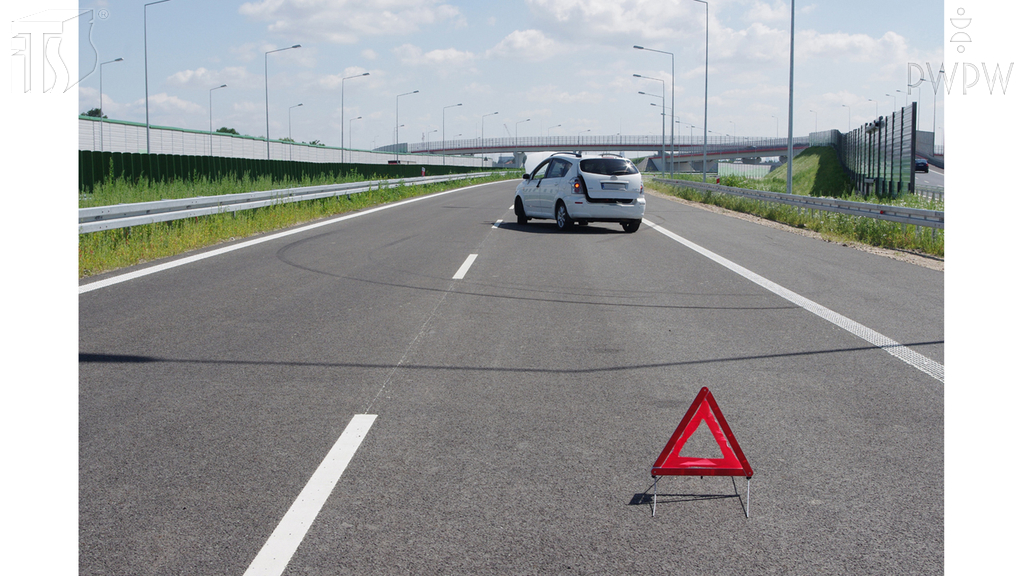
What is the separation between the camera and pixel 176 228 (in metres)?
15.1

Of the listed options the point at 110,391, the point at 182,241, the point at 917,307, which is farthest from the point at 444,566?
the point at 182,241

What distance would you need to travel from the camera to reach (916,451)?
4.53m

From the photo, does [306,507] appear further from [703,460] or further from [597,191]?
[597,191]

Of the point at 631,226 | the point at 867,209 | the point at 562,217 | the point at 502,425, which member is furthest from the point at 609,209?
the point at 502,425

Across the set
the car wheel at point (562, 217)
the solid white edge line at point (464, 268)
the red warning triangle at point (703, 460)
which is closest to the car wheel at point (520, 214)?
the car wheel at point (562, 217)

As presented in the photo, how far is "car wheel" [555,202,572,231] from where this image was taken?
19.1 meters

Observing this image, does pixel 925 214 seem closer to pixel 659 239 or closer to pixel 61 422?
pixel 659 239

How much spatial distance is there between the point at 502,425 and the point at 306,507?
147cm

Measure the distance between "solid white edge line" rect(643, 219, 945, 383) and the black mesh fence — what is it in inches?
730

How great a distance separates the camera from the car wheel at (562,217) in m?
19.1

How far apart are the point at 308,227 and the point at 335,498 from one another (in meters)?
15.8

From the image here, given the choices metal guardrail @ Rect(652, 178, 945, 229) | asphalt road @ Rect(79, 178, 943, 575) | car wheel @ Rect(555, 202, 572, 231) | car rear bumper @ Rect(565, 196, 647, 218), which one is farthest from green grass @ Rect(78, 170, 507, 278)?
metal guardrail @ Rect(652, 178, 945, 229)

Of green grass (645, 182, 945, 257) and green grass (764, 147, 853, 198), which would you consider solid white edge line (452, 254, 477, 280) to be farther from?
green grass (764, 147, 853, 198)

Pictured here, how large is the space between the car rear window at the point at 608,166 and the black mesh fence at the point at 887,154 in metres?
13.8
